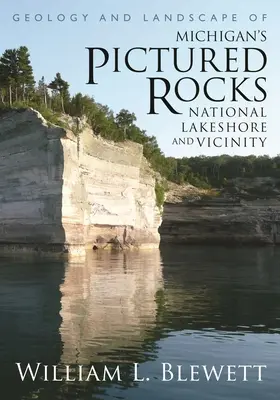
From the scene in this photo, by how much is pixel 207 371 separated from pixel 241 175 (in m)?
87.3

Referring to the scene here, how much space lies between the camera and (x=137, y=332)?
41.3 feet

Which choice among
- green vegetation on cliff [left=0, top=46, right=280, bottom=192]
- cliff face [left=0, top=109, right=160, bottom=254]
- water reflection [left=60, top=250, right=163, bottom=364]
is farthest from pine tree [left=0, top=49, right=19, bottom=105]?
water reflection [left=60, top=250, right=163, bottom=364]

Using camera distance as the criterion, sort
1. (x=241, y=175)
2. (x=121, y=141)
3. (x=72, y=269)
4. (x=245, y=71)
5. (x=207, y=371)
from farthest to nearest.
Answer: (x=241, y=175), (x=121, y=141), (x=72, y=269), (x=245, y=71), (x=207, y=371)

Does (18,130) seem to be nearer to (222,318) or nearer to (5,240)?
(5,240)

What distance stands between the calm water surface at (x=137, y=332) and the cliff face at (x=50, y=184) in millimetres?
10955

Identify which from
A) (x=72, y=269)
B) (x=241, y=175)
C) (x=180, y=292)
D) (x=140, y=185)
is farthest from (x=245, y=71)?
(x=241, y=175)

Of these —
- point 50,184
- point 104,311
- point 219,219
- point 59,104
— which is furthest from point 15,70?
point 219,219

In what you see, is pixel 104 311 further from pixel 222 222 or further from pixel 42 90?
pixel 222 222

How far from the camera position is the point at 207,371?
9641 millimetres

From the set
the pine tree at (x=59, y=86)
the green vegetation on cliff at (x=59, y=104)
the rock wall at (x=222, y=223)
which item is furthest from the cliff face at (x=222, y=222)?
the pine tree at (x=59, y=86)

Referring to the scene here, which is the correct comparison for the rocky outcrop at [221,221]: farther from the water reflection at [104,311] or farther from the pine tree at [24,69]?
the water reflection at [104,311]

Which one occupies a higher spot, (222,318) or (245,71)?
(245,71)

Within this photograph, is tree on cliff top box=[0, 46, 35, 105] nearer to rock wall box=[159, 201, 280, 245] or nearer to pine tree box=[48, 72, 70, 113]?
pine tree box=[48, 72, 70, 113]

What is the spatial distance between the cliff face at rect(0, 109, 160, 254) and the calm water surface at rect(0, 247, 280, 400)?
35.9ft
